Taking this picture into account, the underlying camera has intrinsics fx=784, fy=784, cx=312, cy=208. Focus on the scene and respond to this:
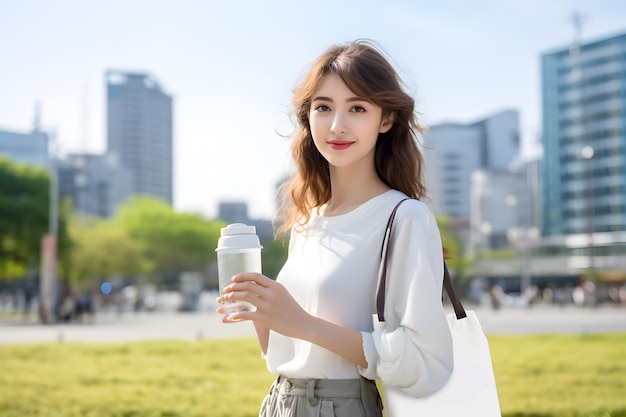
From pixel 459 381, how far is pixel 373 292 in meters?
0.28

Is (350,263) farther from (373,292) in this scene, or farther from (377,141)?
(377,141)

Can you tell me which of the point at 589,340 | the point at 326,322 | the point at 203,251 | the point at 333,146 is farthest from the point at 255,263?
the point at 203,251

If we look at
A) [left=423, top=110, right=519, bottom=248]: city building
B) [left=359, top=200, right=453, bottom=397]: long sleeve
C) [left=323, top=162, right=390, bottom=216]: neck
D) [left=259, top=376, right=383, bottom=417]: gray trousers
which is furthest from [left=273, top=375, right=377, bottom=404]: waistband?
[left=423, top=110, right=519, bottom=248]: city building

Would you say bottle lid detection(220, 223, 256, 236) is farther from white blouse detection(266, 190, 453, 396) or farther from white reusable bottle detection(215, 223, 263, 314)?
white blouse detection(266, 190, 453, 396)

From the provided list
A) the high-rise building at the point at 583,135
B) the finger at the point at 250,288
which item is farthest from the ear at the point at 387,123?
the high-rise building at the point at 583,135

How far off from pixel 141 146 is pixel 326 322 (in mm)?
120637

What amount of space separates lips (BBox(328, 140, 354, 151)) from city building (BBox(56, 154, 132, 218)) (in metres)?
94.1

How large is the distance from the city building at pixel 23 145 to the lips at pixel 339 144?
3604cm

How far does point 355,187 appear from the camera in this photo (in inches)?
80.8

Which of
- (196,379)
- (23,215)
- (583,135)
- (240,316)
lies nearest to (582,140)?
(583,135)

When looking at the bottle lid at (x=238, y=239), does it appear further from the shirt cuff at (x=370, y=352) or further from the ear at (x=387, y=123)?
the ear at (x=387, y=123)

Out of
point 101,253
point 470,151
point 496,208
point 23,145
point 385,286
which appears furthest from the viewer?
point 470,151

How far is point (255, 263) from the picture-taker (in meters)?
1.73

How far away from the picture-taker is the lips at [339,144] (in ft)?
6.44
